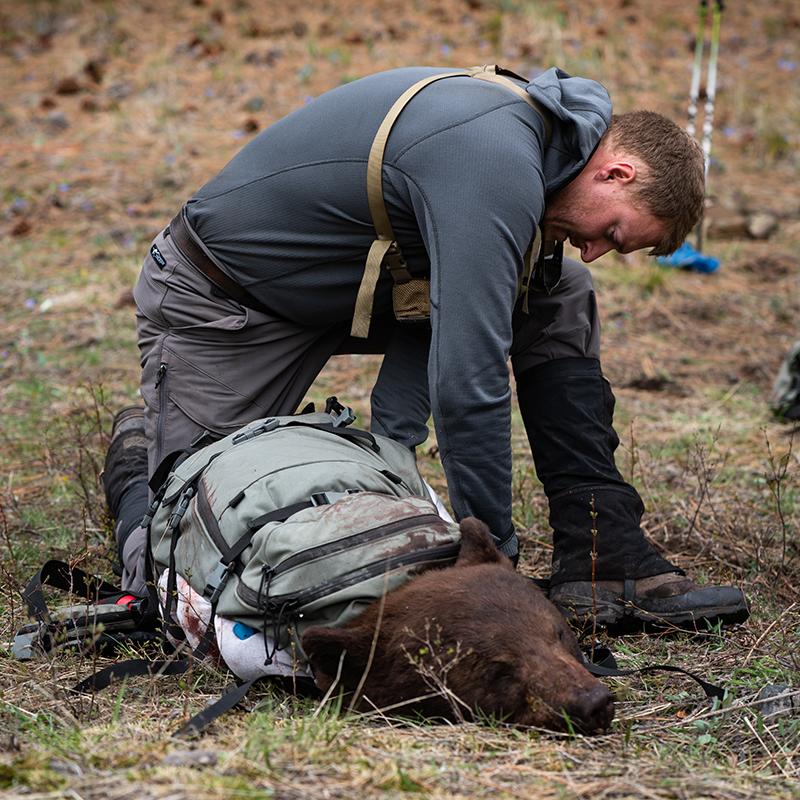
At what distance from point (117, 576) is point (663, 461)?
2.46 meters

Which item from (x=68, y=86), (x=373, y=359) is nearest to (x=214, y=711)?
(x=373, y=359)

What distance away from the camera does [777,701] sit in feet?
8.52

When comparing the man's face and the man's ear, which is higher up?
the man's ear

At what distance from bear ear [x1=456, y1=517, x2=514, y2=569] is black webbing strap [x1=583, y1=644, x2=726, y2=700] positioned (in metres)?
0.36

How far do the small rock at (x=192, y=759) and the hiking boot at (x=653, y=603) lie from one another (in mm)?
1379

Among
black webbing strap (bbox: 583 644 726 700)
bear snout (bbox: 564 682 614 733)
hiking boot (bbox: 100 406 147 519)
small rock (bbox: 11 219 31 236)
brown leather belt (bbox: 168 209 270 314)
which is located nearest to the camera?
bear snout (bbox: 564 682 614 733)

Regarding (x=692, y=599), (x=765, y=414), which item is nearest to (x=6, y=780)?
(x=692, y=599)

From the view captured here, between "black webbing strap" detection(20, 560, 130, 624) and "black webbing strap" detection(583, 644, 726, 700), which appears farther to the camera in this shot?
"black webbing strap" detection(20, 560, 130, 624)

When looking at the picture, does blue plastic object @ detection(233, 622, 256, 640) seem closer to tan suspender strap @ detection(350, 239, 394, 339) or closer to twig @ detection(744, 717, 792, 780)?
tan suspender strap @ detection(350, 239, 394, 339)

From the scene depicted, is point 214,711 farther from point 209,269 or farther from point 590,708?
point 209,269

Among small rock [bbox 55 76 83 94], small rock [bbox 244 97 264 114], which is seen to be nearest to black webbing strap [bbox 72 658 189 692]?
small rock [bbox 244 97 264 114]

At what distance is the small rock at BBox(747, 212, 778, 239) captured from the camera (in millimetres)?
8281

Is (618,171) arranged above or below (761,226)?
above

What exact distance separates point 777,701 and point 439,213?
5.09ft
